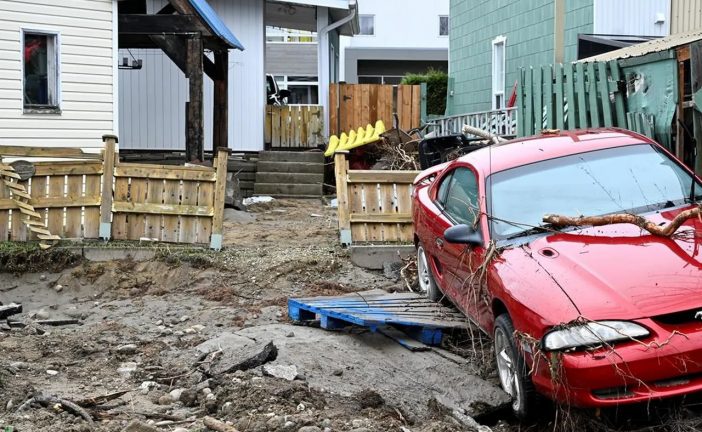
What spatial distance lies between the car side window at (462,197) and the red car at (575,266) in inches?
0.7

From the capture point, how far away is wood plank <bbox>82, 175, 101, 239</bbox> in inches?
419

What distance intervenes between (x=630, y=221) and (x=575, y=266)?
704 mm

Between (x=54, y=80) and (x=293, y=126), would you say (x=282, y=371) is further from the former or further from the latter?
(x=293, y=126)

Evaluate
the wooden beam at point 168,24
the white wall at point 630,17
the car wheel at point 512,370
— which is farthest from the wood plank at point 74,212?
the white wall at point 630,17

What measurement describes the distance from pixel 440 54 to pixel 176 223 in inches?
1158

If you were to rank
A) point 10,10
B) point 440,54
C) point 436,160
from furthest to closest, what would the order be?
point 440,54
point 10,10
point 436,160

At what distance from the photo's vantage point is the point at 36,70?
49.4 ft

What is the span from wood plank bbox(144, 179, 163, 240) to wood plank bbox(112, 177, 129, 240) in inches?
6.3

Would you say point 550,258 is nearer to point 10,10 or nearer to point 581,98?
point 581,98

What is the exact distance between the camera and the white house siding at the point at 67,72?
575 inches

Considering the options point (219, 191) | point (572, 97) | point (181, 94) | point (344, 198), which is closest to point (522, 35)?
point (181, 94)

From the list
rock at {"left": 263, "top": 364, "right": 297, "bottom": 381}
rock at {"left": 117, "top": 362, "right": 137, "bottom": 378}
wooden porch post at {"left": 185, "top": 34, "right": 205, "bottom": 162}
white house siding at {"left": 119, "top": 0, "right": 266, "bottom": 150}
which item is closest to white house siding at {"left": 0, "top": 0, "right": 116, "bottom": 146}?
wooden porch post at {"left": 185, "top": 34, "right": 205, "bottom": 162}

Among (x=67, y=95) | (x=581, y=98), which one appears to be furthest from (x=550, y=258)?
(x=67, y=95)

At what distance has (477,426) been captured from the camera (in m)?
5.00
